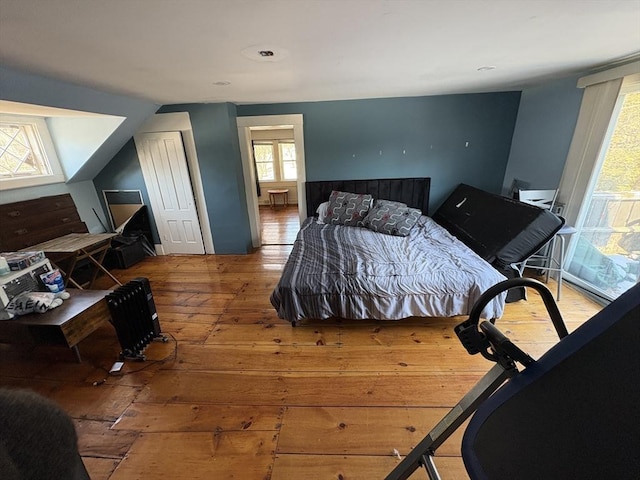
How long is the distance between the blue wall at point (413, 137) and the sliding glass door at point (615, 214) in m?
1.33

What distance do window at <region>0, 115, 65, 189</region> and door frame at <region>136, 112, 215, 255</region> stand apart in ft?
3.36

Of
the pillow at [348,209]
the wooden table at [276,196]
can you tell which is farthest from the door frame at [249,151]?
the wooden table at [276,196]

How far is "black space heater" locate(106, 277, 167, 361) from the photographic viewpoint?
193cm

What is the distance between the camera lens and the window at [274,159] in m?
6.94

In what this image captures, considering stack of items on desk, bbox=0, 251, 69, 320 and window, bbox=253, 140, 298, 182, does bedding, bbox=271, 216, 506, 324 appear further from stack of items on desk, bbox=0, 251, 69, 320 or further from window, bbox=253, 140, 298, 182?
window, bbox=253, 140, 298, 182

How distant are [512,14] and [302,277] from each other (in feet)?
6.54

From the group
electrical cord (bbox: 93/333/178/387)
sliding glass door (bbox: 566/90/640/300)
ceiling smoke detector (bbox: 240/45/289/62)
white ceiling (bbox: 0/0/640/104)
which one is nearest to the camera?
white ceiling (bbox: 0/0/640/104)

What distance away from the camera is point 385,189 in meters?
3.84

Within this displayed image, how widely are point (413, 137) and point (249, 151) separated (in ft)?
7.93

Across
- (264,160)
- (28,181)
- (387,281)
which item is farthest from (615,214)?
(264,160)

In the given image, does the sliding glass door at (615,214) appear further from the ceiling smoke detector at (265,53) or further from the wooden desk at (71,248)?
the wooden desk at (71,248)

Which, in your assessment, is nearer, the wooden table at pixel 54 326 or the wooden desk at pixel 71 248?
the wooden table at pixel 54 326

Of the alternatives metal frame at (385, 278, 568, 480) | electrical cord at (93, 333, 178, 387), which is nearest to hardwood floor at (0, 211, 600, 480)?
electrical cord at (93, 333, 178, 387)

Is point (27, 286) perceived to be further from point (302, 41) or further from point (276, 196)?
point (276, 196)
